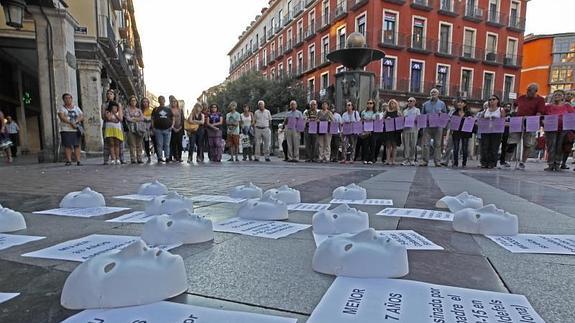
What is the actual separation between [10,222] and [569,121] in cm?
906

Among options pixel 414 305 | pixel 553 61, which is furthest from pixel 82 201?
pixel 553 61

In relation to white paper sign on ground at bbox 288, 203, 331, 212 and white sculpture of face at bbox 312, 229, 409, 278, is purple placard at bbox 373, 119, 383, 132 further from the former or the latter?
white sculpture of face at bbox 312, 229, 409, 278

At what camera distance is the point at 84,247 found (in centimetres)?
179

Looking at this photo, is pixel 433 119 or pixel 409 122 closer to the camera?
pixel 433 119

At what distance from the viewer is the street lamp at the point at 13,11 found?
22.9 ft

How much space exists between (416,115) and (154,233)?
26.2 feet

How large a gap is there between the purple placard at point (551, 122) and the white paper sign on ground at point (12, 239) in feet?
29.0

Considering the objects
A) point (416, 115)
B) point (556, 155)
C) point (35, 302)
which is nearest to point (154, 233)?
point (35, 302)

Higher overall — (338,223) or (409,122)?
(409,122)

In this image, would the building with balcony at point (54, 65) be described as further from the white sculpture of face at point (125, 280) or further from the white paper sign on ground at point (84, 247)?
the white sculpture of face at point (125, 280)

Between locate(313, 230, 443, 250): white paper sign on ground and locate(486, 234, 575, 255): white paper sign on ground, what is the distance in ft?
1.28

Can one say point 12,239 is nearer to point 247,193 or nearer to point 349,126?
point 247,193

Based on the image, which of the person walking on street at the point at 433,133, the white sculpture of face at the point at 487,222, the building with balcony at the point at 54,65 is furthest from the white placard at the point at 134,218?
the building with balcony at the point at 54,65

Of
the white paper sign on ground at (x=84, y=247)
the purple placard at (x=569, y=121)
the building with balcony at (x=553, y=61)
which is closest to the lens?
the white paper sign on ground at (x=84, y=247)
